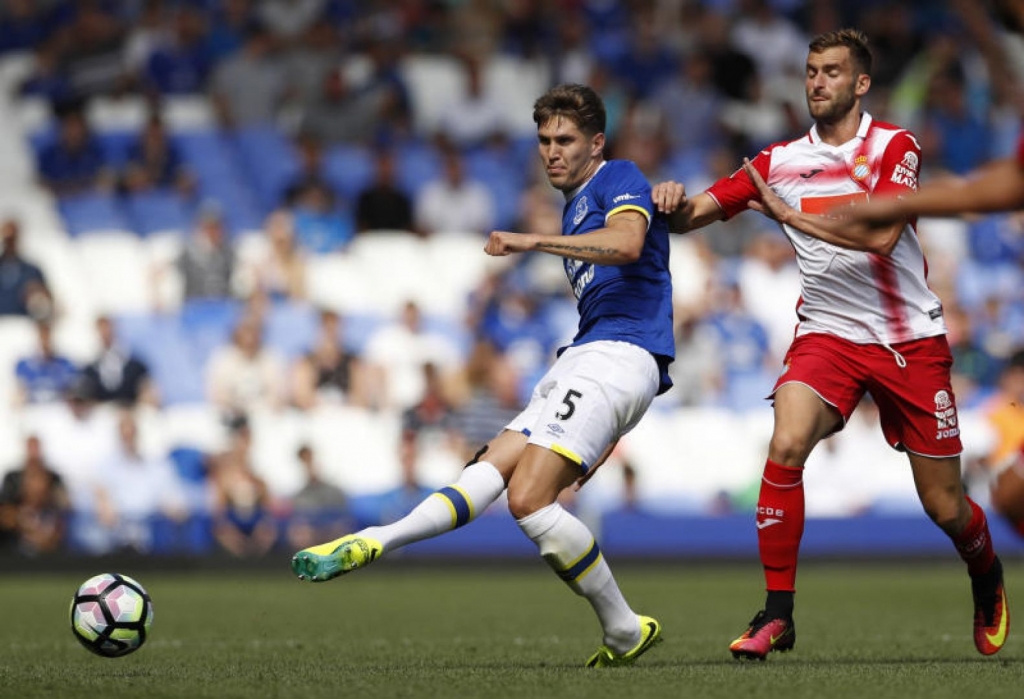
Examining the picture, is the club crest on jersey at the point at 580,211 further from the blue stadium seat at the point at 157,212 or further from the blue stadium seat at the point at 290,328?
the blue stadium seat at the point at 157,212

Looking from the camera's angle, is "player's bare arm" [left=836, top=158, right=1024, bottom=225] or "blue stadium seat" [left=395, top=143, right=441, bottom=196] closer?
"player's bare arm" [left=836, top=158, right=1024, bottom=225]

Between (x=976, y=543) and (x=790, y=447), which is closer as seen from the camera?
(x=790, y=447)

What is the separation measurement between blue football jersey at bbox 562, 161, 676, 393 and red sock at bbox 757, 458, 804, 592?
67cm

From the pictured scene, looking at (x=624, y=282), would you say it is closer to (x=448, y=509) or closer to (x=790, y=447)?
(x=790, y=447)

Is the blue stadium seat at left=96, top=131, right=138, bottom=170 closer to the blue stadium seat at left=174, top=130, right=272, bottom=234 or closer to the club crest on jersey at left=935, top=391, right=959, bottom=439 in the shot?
the blue stadium seat at left=174, top=130, right=272, bottom=234

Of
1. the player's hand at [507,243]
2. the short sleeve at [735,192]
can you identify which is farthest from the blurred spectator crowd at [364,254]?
the player's hand at [507,243]

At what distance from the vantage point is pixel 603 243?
7047mm

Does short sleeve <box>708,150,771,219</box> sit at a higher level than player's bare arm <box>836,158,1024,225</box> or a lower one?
higher

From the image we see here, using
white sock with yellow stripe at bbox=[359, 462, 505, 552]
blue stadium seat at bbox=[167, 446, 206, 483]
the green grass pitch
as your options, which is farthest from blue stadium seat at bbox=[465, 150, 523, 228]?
white sock with yellow stripe at bbox=[359, 462, 505, 552]

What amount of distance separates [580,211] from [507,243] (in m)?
0.88

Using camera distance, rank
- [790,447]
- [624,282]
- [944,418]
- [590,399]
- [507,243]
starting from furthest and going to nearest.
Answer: [944,418] → [790,447] → [624,282] → [590,399] → [507,243]

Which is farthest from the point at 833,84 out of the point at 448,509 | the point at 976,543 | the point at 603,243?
the point at 448,509

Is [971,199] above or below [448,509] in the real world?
above

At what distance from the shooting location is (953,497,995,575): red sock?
7.89 meters
